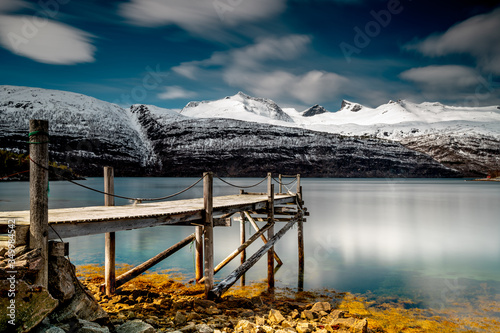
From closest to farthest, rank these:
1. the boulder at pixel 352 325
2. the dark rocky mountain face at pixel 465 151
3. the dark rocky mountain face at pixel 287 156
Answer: the boulder at pixel 352 325 < the dark rocky mountain face at pixel 287 156 < the dark rocky mountain face at pixel 465 151

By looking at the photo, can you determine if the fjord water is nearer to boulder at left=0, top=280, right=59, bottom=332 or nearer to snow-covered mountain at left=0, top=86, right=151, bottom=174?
boulder at left=0, top=280, right=59, bottom=332

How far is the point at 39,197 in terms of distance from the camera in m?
4.64

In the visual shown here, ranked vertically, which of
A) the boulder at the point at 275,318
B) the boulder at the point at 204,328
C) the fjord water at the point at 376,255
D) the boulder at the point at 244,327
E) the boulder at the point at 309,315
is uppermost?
the boulder at the point at 204,328

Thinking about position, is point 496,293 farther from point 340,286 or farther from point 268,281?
point 268,281

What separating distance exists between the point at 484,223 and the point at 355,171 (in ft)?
433

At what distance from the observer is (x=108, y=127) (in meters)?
178

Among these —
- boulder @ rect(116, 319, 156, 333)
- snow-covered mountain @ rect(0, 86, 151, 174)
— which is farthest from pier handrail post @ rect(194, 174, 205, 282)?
snow-covered mountain @ rect(0, 86, 151, 174)

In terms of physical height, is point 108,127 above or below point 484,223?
above

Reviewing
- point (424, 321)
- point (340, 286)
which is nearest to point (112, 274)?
point (340, 286)

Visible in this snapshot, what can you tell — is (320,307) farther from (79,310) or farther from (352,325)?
(79,310)

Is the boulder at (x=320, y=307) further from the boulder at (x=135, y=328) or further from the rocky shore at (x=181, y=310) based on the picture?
the boulder at (x=135, y=328)

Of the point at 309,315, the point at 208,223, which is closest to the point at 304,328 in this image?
the point at 309,315

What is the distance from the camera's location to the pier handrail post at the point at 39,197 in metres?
4.57

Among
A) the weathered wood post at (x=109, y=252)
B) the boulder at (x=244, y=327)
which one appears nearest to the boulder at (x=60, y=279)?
the boulder at (x=244, y=327)
